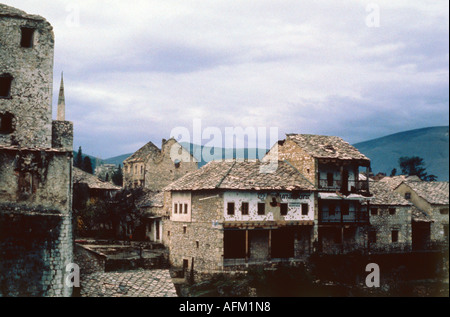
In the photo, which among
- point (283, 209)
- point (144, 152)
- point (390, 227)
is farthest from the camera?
point (144, 152)

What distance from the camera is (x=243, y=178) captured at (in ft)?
101

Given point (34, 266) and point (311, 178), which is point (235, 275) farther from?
point (34, 266)

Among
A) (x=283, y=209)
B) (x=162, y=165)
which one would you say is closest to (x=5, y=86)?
(x=283, y=209)

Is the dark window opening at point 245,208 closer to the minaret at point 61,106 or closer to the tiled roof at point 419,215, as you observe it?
the minaret at point 61,106

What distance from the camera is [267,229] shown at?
101ft

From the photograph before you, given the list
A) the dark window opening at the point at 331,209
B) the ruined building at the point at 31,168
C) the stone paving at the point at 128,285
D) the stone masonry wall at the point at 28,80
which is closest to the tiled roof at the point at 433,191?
the dark window opening at the point at 331,209

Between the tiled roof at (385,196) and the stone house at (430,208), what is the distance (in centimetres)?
195

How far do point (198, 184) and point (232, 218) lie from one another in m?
3.53

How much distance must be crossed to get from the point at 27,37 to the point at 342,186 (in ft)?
75.1

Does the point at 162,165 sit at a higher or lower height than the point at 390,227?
higher

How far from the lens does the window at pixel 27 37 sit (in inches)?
801

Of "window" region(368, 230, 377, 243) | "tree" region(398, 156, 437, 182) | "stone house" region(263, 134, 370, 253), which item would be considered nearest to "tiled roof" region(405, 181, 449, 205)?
"window" region(368, 230, 377, 243)

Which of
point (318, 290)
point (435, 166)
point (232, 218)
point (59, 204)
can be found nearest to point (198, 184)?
point (232, 218)

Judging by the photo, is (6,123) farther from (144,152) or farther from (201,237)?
(144,152)
